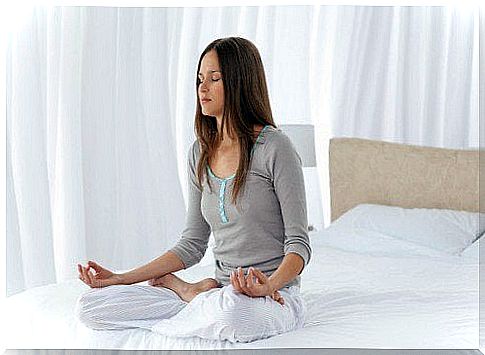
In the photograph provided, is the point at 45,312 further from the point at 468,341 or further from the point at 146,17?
the point at 146,17

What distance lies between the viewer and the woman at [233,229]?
1697 mm

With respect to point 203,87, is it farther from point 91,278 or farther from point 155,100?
point 155,100

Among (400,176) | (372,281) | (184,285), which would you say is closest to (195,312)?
(184,285)

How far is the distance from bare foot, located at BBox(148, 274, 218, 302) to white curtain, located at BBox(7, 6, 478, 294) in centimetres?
108

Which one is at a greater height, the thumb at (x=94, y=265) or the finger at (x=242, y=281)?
the finger at (x=242, y=281)

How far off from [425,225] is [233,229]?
Result: 1.19m

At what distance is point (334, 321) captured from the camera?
188 cm

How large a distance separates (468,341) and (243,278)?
1.60 ft

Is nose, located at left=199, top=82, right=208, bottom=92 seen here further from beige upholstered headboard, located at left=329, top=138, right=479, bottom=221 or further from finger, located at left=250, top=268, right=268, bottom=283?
beige upholstered headboard, located at left=329, top=138, right=479, bottom=221

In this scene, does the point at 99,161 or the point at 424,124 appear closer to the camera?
the point at 99,161

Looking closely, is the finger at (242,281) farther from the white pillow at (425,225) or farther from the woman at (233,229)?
the white pillow at (425,225)

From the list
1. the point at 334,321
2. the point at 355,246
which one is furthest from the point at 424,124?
the point at 334,321

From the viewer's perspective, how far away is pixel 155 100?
310 centimetres

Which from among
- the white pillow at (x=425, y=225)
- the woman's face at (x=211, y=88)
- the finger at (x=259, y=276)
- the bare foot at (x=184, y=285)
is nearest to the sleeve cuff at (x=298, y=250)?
the finger at (x=259, y=276)
